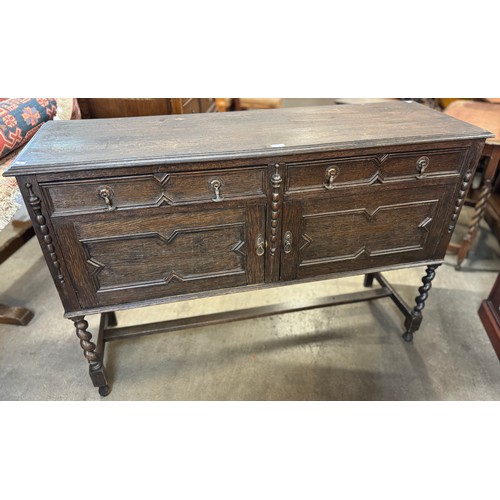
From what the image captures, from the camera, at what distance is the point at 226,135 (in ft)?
4.38

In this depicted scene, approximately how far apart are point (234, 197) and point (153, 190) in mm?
274

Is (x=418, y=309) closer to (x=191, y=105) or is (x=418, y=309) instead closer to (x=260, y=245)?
(x=260, y=245)

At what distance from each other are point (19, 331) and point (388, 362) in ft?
6.70

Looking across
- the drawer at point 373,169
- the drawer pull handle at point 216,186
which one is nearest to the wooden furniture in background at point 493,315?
the drawer at point 373,169

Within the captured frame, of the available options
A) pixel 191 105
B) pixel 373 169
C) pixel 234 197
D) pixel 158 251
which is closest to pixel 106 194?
pixel 158 251

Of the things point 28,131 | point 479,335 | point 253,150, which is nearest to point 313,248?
point 253,150

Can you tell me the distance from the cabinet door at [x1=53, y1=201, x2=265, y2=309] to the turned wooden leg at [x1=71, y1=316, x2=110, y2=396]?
157 millimetres

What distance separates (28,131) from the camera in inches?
75.4

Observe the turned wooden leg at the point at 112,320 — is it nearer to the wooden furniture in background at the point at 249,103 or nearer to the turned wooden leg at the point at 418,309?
the turned wooden leg at the point at 418,309

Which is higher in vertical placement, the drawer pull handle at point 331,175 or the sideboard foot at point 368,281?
the drawer pull handle at point 331,175

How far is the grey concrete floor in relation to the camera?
67.8 inches

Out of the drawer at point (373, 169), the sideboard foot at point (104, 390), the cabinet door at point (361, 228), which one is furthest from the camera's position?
the sideboard foot at point (104, 390)

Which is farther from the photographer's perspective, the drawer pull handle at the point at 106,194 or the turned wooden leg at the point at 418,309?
the turned wooden leg at the point at 418,309

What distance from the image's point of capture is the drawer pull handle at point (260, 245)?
4.54 ft
